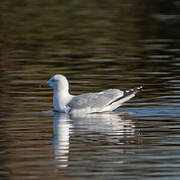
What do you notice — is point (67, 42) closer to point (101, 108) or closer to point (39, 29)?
point (39, 29)

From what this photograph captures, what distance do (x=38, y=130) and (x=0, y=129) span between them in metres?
0.74

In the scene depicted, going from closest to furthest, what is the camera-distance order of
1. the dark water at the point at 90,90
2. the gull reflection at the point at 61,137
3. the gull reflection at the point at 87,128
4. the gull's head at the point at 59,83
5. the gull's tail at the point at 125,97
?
the dark water at the point at 90,90, the gull reflection at the point at 61,137, the gull reflection at the point at 87,128, the gull's tail at the point at 125,97, the gull's head at the point at 59,83

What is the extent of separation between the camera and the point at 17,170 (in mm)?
11656

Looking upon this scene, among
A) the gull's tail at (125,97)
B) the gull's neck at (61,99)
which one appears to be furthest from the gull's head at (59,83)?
the gull's tail at (125,97)

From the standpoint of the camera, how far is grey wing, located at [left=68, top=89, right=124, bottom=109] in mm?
16875

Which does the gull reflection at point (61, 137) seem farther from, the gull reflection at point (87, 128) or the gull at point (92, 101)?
the gull at point (92, 101)

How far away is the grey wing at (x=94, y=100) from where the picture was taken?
16.9 meters

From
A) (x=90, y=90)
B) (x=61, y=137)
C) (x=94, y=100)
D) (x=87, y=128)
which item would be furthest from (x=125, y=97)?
(x=61, y=137)

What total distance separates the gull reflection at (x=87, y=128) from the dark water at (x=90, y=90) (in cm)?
2

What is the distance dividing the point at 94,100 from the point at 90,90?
2.29m

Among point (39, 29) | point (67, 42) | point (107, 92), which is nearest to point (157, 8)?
point (39, 29)

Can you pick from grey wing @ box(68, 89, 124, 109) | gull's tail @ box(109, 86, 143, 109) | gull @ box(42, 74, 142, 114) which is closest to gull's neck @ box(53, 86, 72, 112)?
gull @ box(42, 74, 142, 114)

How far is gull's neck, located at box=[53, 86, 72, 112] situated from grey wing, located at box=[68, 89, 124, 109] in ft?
0.59

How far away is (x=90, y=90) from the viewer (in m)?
19.2
